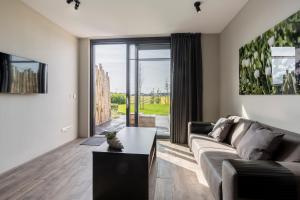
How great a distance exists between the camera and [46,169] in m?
2.96

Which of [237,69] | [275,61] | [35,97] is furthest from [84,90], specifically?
[275,61]

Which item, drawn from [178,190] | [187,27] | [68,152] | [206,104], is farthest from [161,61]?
[178,190]

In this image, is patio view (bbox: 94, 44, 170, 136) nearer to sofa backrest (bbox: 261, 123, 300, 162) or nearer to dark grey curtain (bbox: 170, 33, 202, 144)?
dark grey curtain (bbox: 170, 33, 202, 144)

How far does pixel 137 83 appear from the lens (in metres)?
5.07

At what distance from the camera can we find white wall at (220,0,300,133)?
2.11 meters

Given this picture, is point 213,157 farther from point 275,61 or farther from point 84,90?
point 84,90

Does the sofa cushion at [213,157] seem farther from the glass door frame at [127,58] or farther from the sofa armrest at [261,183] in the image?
the glass door frame at [127,58]

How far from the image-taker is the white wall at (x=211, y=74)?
15.4ft

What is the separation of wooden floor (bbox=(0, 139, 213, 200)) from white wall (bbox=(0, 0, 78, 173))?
314mm

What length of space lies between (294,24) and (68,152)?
413cm

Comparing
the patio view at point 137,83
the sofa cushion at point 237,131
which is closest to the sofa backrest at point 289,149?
the sofa cushion at point 237,131

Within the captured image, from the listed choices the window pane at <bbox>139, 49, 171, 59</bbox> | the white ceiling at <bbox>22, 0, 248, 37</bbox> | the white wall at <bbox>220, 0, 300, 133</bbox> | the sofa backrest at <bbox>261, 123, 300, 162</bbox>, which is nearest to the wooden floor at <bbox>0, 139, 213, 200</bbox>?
the sofa backrest at <bbox>261, 123, 300, 162</bbox>

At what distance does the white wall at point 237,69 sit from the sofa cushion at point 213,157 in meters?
0.69

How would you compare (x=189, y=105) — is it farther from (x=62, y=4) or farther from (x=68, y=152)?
(x=62, y=4)
